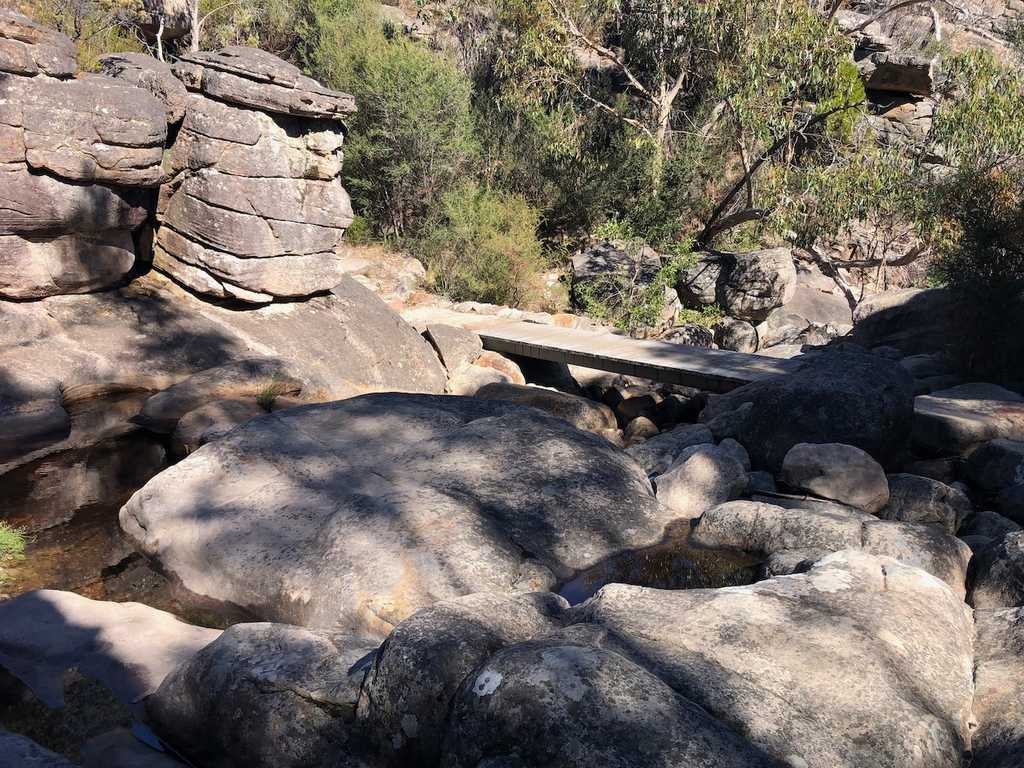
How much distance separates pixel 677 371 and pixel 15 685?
25.8ft

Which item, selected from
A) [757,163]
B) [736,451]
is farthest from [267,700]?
[757,163]

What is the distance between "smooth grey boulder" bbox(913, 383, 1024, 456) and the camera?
798 centimetres

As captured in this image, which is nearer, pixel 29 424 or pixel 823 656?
pixel 823 656

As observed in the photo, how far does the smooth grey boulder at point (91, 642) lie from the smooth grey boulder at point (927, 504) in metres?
4.89

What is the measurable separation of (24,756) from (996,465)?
728cm

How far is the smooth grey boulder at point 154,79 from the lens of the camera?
9359 millimetres

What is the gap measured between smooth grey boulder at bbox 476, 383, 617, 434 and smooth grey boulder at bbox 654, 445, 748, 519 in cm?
291

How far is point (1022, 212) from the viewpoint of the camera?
9.99 metres

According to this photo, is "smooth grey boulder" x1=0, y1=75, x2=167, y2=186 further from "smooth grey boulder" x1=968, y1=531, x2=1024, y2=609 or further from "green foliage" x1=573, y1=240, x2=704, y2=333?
"green foliage" x1=573, y1=240, x2=704, y2=333

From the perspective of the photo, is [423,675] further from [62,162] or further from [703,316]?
[703,316]

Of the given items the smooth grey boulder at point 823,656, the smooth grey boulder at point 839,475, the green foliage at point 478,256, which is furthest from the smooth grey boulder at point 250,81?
the smooth grey boulder at point 823,656

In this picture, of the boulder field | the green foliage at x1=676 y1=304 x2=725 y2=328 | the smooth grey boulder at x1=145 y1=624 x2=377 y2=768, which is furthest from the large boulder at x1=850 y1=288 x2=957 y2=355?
the smooth grey boulder at x1=145 y1=624 x2=377 y2=768

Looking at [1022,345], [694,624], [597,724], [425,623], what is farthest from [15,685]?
[1022,345]

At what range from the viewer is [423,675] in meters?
2.99
